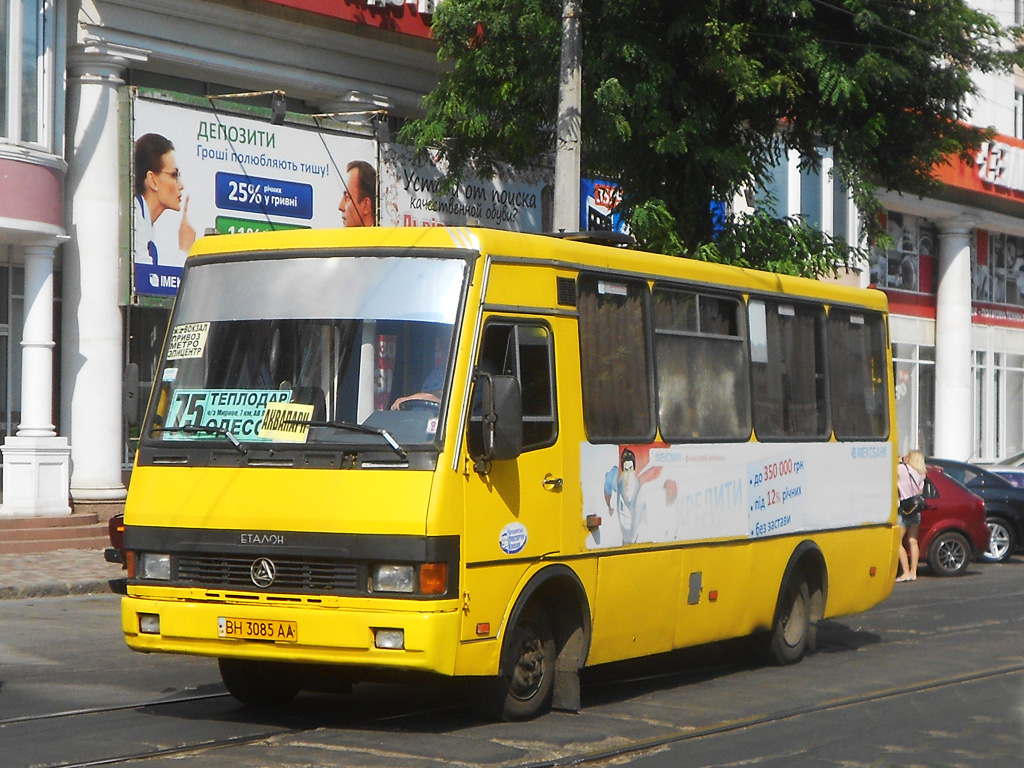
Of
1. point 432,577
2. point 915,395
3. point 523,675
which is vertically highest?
point 915,395

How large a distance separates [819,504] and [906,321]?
84.3 ft

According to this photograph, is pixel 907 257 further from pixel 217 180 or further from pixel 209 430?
pixel 209 430

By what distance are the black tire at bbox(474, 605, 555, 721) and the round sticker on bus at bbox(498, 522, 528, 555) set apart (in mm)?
385

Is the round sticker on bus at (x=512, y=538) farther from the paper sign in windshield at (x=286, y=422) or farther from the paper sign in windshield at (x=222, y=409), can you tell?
Answer: the paper sign in windshield at (x=222, y=409)

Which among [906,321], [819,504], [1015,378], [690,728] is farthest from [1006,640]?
[1015,378]

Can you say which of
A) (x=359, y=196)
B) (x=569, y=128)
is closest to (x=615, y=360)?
(x=569, y=128)

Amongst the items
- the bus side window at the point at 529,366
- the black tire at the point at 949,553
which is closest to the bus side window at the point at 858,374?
the bus side window at the point at 529,366

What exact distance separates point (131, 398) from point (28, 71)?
38.3ft

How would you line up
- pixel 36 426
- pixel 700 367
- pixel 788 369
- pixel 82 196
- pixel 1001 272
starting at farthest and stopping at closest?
1. pixel 1001 272
2. pixel 82 196
3. pixel 36 426
4. pixel 788 369
5. pixel 700 367

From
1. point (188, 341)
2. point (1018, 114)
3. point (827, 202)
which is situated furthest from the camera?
point (1018, 114)

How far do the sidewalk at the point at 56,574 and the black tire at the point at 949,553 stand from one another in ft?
33.5

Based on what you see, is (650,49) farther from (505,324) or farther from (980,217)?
(980,217)

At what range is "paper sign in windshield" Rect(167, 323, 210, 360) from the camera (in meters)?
8.76

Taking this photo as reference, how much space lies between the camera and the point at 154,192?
20500 mm
